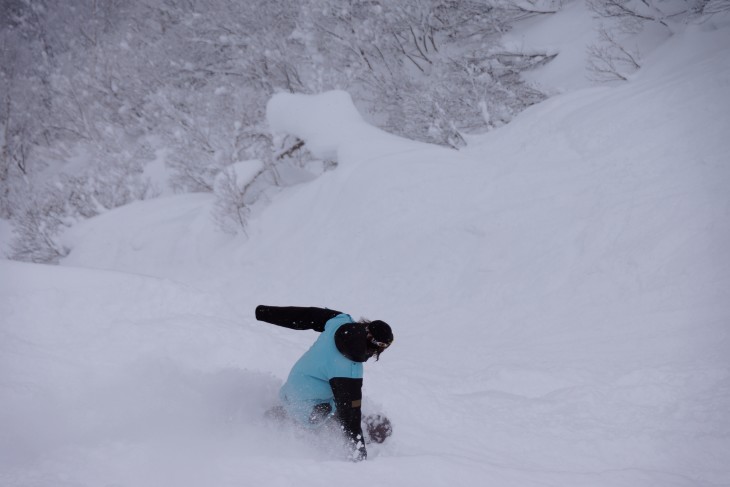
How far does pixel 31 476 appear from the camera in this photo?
66.3 inches

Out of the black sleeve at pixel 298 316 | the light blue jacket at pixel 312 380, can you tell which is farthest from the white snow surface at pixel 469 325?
the black sleeve at pixel 298 316

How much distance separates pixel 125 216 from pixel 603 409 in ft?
40.1

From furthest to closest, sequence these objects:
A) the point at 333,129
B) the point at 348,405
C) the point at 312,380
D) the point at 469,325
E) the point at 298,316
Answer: the point at 333,129, the point at 469,325, the point at 298,316, the point at 312,380, the point at 348,405

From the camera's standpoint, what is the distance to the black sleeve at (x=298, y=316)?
2875mm

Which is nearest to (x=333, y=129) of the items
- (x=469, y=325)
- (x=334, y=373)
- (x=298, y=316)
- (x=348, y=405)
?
(x=469, y=325)

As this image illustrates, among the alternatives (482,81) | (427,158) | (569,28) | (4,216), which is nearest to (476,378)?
(427,158)

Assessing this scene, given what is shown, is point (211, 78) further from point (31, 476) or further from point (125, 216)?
point (31, 476)

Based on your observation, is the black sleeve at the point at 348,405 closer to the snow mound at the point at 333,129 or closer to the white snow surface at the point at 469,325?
the white snow surface at the point at 469,325

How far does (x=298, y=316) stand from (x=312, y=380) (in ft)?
1.62

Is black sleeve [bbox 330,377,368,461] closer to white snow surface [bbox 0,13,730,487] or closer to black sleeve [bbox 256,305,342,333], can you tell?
white snow surface [bbox 0,13,730,487]

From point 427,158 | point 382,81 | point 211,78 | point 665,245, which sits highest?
point 211,78

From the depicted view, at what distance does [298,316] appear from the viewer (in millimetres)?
2904

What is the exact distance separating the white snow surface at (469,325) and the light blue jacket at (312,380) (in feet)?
0.52

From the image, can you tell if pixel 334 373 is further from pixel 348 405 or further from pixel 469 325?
pixel 469 325
